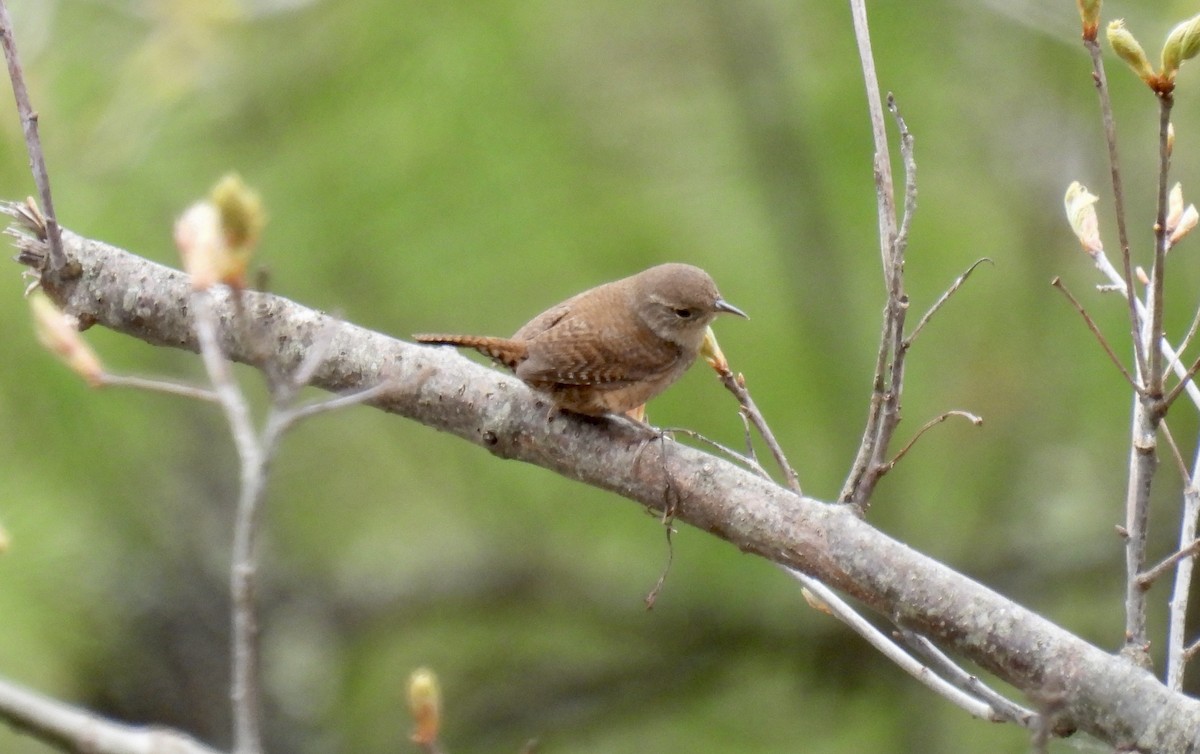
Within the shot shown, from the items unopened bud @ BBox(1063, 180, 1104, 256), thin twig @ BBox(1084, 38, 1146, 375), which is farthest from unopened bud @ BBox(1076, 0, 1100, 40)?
unopened bud @ BBox(1063, 180, 1104, 256)

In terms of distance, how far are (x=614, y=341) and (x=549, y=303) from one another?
1.94 m

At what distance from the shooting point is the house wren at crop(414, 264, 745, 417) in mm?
3152

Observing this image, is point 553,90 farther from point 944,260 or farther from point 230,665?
point 230,665

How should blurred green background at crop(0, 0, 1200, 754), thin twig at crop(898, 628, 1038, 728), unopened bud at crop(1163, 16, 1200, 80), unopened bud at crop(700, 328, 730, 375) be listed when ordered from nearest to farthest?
unopened bud at crop(1163, 16, 1200, 80) < thin twig at crop(898, 628, 1038, 728) < unopened bud at crop(700, 328, 730, 375) < blurred green background at crop(0, 0, 1200, 754)

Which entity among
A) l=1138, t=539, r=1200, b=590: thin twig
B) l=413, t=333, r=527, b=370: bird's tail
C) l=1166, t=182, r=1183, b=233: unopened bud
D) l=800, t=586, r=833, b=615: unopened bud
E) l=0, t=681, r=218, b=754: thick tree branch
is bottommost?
l=0, t=681, r=218, b=754: thick tree branch

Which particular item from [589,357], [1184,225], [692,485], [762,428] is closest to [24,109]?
[589,357]

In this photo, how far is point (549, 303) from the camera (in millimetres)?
5426

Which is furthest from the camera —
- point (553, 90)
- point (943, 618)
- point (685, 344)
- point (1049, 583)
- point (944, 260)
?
point (1049, 583)

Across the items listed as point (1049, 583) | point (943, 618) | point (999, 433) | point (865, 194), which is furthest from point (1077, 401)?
point (943, 618)

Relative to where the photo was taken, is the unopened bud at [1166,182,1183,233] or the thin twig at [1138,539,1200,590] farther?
the unopened bud at [1166,182,1183,233]

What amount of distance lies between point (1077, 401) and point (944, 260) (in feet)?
3.57

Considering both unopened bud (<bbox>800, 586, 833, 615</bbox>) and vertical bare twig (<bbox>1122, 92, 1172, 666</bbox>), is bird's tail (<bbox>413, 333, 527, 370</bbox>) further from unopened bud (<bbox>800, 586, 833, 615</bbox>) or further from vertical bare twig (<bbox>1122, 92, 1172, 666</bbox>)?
vertical bare twig (<bbox>1122, 92, 1172, 666</bbox>)

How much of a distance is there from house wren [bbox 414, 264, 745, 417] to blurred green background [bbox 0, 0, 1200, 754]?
1451 mm

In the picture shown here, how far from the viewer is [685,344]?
3729mm
